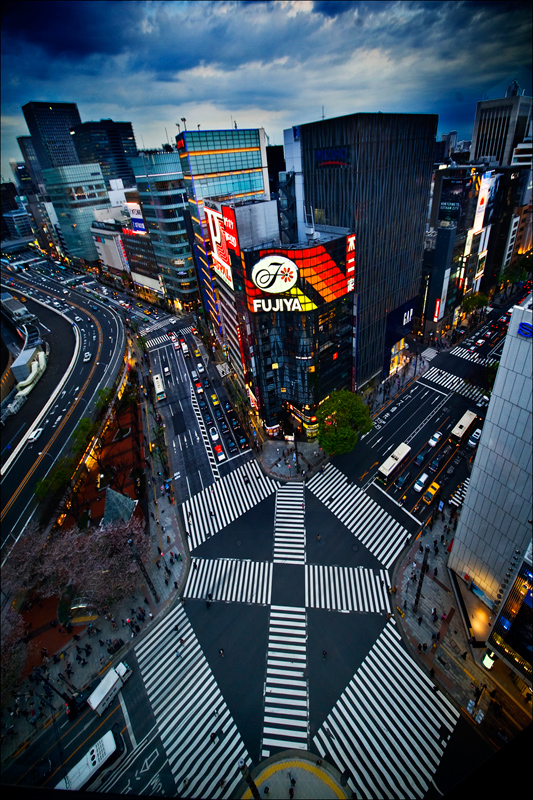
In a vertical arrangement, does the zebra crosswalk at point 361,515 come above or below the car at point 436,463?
below

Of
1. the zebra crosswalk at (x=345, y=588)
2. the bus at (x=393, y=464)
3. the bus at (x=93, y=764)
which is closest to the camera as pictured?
the bus at (x=93, y=764)

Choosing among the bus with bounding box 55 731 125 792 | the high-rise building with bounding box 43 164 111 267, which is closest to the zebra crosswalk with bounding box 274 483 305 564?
the bus with bounding box 55 731 125 792

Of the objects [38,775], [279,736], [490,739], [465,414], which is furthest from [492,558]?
[38,775]


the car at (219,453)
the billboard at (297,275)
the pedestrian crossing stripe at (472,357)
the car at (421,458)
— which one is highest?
the billboard at (297,275)

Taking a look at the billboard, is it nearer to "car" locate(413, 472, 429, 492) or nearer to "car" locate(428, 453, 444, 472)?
"car" locate(428, 453, 444, 472)

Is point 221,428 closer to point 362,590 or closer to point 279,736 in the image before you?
point 362,590

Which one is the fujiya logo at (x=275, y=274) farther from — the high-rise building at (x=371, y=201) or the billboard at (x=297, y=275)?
the high-rise building at (x=371, y=201)

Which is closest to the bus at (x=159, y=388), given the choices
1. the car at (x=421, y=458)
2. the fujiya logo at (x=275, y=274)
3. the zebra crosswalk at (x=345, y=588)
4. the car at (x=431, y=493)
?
the fujiya logo at (x=275, y=274)
